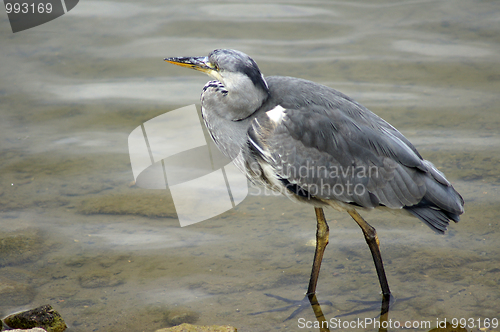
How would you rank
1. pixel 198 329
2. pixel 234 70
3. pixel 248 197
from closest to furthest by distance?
pixel 198 329, pixel 234 70, pixel 248 197

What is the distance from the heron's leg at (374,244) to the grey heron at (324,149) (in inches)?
5.4

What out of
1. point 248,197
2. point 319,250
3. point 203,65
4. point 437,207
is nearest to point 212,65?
point 203,65

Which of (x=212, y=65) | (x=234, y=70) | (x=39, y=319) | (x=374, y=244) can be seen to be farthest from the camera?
(x=374, y=244)

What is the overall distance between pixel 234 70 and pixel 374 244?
162 cm

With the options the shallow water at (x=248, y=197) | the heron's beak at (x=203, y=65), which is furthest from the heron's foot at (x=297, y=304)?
the heron's beak at (x=203, y=65)

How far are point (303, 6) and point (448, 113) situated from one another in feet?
11.5

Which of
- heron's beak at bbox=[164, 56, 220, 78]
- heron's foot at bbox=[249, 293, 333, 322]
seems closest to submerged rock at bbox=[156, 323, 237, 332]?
heron's foot at bbox=[249, 293, 333, 322]

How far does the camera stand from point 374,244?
354cm

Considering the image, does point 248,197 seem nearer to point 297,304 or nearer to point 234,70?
point 297,304

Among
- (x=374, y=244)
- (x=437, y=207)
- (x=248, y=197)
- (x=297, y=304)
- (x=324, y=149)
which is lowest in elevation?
(x=297, y=304)

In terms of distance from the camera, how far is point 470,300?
3.54 meters

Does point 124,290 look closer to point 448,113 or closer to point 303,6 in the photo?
point 448,113

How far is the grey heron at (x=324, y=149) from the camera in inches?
130

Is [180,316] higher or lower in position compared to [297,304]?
higher
